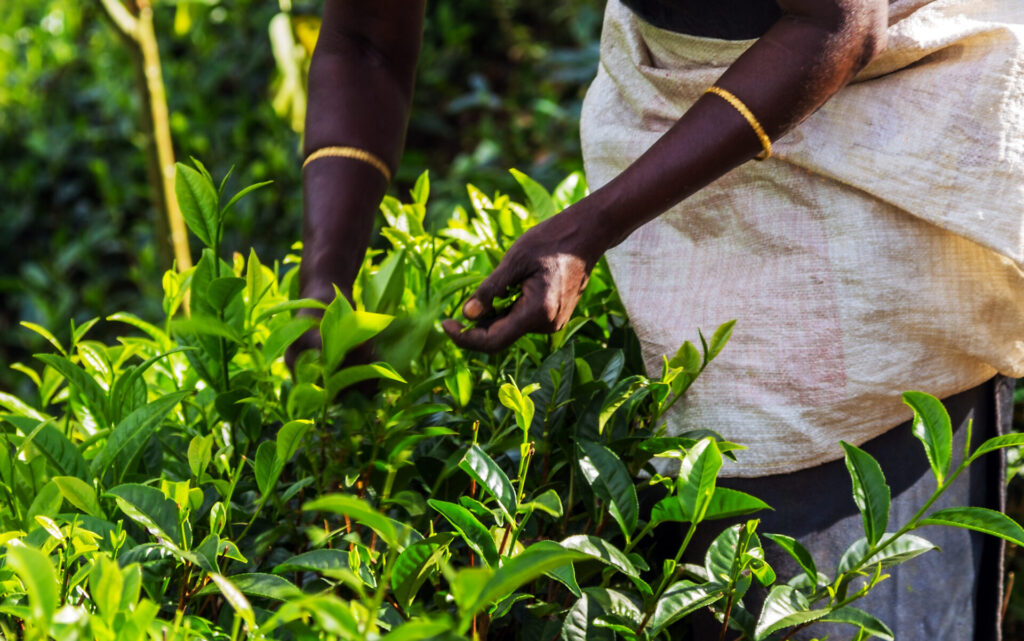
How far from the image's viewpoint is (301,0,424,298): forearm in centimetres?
130

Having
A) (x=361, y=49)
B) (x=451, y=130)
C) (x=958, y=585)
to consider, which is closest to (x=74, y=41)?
(x=451, y=130)

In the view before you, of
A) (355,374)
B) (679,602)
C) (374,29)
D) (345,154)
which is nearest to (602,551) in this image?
(679,602)

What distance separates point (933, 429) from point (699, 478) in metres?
0.21

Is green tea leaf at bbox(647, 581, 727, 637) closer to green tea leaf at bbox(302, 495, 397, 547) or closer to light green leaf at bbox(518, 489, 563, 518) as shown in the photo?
light green leaf at bbox(518, 489, 563, 518)

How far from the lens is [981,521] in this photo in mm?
886

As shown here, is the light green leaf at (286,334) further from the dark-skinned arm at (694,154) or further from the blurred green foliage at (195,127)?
the blurred green foliage at (195,127)

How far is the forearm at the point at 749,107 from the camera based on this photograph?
100 centimetres

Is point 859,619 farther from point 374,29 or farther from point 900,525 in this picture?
point 374,29

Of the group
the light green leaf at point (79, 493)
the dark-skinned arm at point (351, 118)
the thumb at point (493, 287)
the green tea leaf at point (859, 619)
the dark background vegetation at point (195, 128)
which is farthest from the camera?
the dark background vegetation at point (195, 128)

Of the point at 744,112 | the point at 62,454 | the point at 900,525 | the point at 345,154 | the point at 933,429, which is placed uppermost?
the point at 744,112

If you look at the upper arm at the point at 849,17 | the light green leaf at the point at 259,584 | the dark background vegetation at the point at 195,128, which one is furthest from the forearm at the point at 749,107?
the dark background vegetation at the point at 195,128

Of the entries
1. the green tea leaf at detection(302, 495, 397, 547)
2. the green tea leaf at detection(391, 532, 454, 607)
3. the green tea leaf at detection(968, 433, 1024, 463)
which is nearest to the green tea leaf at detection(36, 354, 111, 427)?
the green tea leaf at detection(391, 532, 454, 607)

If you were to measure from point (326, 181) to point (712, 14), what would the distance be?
0.52m

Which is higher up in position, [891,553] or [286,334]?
[286,334]
